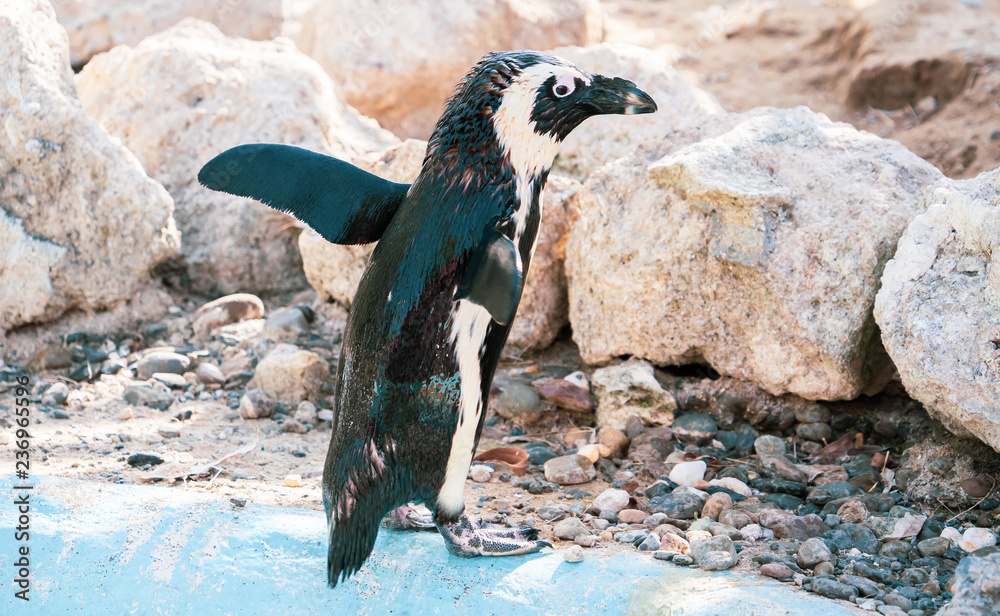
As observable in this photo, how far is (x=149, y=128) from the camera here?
14.9 feet

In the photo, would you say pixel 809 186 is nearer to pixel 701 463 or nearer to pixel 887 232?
pixel 887 232

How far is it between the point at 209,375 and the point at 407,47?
3.53 meters

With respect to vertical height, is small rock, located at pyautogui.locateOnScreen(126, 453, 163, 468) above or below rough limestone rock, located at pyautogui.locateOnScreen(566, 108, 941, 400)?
below

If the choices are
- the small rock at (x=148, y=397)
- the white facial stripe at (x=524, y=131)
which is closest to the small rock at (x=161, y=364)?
the small rock at (x=148, y=397)

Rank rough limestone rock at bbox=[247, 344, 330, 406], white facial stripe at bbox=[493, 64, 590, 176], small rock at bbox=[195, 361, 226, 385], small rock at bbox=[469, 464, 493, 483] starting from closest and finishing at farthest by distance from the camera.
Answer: white facial stripe at bbox=[493, 64, 590, 176] → small rock at bbox=[469, 464, 493, 483] → rough limestone rock at bbox=[247, 344, 330, 406] → small rock at bbox=[195, 361, 226, 385]

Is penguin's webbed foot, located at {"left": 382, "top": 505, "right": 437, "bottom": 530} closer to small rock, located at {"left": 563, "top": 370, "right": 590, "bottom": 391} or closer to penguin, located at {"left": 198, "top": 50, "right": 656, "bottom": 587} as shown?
penguin, located at {"left": 198, "top": 50, "right": 656, "bottom": 587}

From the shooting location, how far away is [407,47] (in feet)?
20.9

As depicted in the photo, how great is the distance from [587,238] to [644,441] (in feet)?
2.57

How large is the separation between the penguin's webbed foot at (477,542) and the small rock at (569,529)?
0.19 m

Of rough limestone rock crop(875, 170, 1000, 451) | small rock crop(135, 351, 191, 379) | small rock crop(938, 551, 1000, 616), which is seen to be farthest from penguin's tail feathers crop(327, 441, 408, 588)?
small rock crop(135, 351, 191, 379)

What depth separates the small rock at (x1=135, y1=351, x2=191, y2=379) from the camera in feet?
11.9

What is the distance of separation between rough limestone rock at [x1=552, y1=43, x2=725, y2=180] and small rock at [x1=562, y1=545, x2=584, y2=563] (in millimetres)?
2216

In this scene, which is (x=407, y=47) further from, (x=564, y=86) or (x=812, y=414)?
(x=564, y=86)

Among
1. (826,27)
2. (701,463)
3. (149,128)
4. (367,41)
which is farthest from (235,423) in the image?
(826,27)
